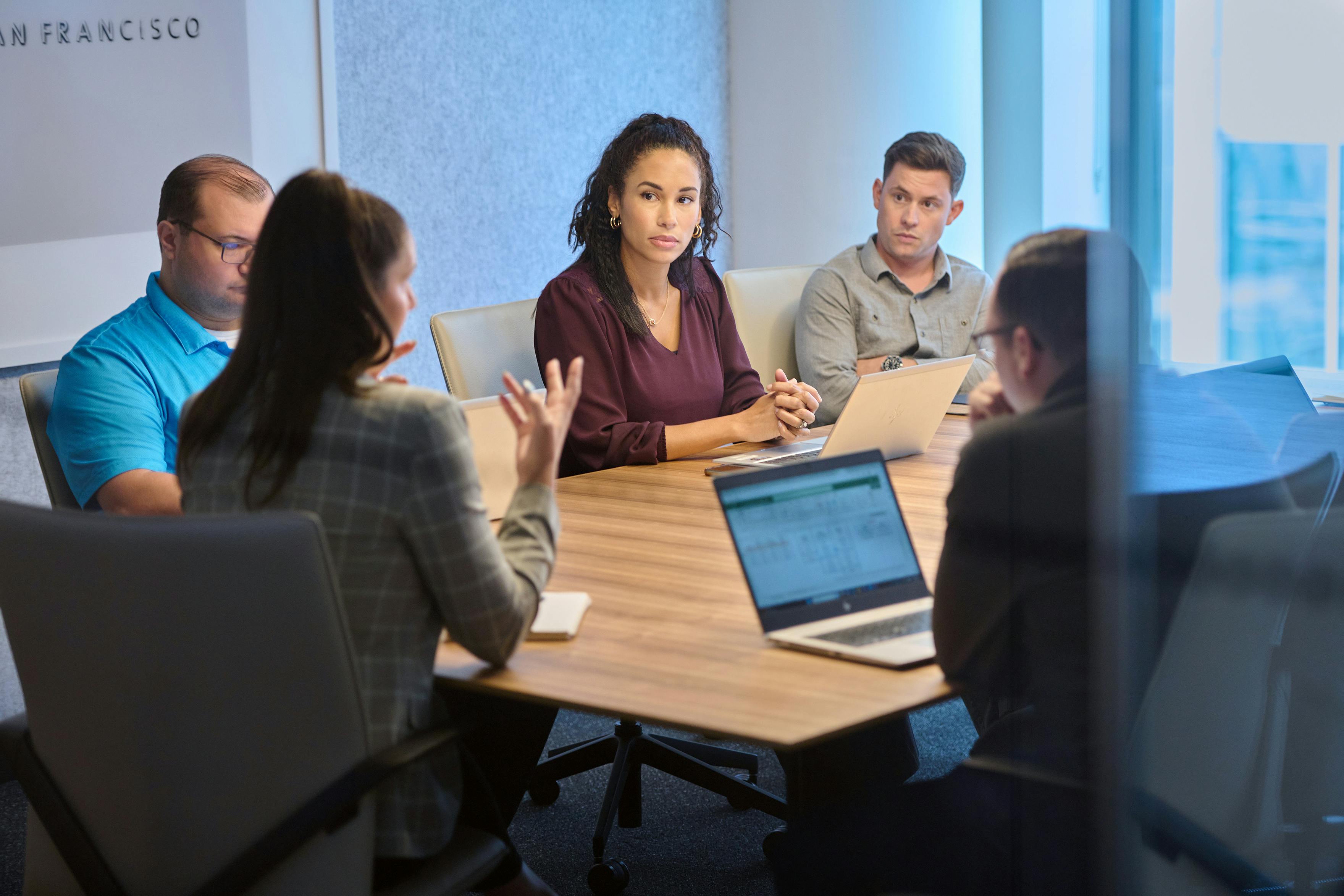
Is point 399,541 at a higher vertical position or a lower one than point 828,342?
lower

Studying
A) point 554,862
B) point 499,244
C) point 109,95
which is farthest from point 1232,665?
point 499,244

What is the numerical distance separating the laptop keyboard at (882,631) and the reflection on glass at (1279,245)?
432 millimetres

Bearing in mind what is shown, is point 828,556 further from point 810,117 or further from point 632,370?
point 810,117

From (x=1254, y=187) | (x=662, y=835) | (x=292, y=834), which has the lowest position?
(x=662, y=835)

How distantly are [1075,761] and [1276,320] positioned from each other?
15.8 inches

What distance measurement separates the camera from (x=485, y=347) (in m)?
2.41

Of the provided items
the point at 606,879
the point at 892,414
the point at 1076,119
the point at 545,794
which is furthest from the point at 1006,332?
the point at 545,794

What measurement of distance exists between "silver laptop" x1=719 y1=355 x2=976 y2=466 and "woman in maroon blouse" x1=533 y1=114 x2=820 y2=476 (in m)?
0.12

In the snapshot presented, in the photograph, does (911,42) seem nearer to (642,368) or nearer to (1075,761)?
(642,368)

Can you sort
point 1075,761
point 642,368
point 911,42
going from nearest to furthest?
point 1075,761
point 642,368
point 911,42

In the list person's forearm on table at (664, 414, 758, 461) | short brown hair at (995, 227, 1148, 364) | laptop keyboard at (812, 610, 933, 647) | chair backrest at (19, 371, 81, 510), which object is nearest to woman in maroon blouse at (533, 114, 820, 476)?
person's forearm on table at (664, 414, 758, 461)

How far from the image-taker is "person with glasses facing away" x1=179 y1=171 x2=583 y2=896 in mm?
1139

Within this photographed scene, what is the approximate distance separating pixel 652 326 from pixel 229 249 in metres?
0.82

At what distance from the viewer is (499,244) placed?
3.49 m
